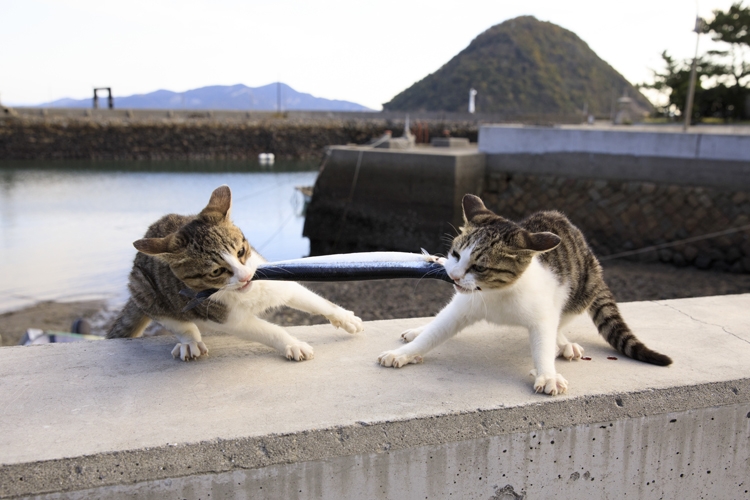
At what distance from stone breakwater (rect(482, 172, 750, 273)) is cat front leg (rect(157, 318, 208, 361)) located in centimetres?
943

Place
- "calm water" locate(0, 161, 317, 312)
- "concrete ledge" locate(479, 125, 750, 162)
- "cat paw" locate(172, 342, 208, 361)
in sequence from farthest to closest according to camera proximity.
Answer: "calm water" locate(0, 161, 317, 312)
"concrete ledge" locate(479, 125, 750, 162)
"cat paw" locate(172, 342, 208, 361)

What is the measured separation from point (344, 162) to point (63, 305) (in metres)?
6.13

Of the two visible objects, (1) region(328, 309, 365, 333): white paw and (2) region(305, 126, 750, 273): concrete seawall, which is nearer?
(1) region(328, 309, 365, 333): white paw

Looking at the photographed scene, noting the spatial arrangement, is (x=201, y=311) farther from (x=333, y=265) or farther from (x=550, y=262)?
(x=550, y=262)

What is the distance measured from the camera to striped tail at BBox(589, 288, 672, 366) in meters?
2.11

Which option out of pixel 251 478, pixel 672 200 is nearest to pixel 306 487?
pixel 251 478

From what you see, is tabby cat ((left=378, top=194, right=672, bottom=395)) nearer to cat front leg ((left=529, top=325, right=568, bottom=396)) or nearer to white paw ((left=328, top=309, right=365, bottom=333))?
cat front leg ((left=529, top=325, right=568, bottom=396))

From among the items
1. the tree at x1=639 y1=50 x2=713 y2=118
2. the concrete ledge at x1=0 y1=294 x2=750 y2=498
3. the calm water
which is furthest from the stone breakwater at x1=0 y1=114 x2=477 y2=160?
the concrete ledge at x1=0 y1=294 x2=750 y2=498

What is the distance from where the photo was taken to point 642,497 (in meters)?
1.92

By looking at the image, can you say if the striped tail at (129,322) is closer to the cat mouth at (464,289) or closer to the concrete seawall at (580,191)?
the cat mouth at (464,289)

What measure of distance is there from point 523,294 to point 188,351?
1.35m

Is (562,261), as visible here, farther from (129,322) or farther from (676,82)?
(676,82)

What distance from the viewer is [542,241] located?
75.5 inches

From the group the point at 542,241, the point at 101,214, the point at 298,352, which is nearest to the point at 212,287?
the point at 298,352
